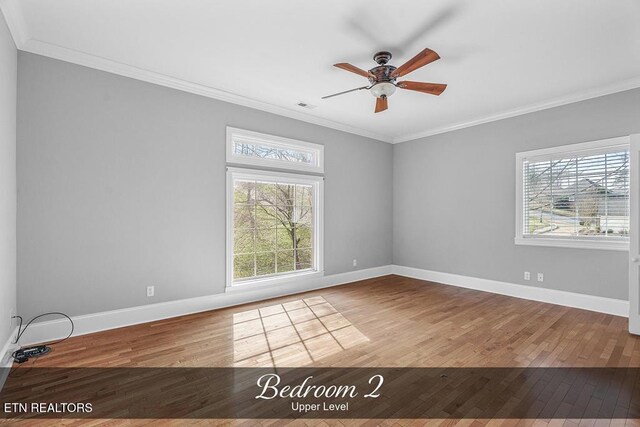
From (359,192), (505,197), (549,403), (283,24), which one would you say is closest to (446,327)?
(549,403)

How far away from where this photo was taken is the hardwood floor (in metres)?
2.64

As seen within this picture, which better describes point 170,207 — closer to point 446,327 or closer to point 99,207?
point 99,207

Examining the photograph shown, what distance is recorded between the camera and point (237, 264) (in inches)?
173

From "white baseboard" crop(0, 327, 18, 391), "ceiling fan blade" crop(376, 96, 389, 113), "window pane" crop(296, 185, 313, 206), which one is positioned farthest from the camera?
"window pane" crop(296, 185, 313, 206)

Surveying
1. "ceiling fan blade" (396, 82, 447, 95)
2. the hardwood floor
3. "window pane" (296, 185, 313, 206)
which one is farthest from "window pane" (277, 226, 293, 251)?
"ceiling fan blade" (396, 82, 447, 95)

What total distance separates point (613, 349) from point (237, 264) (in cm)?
430

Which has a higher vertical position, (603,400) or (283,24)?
(283,24)

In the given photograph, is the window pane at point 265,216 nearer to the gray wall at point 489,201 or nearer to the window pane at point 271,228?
the window pane at point 271,228

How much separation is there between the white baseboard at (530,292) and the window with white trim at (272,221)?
2.25 m

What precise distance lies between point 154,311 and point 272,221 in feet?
6.51

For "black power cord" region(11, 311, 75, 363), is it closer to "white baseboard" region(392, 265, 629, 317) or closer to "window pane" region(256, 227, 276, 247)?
"window pane" region(256, 227, 276, 247)

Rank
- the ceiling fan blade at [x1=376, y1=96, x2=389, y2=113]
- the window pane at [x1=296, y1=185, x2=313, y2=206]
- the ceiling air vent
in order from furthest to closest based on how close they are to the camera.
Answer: the window pane at [x1=296, y1=185, x2=313, y2=206], the ceiling air vent, the ceiling fan blade at [x1=376, y1=96, x2=389, y2=113]

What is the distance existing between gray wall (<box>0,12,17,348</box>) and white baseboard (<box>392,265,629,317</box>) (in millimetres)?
5777
